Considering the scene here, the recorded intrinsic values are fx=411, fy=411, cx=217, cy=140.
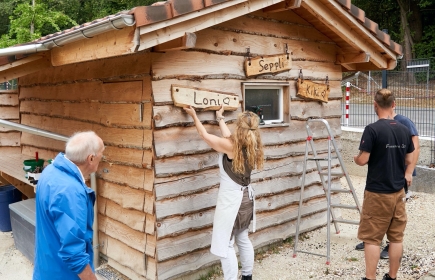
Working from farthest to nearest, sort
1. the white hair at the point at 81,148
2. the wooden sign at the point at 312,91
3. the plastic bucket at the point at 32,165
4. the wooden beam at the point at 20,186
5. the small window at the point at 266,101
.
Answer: the wooden beam at the point at 20,186, the plastic bucket at the point at 32,165, the wooden sign at the point at 312,91, the small window at the point at 266,101, the white hair at the point at 81,148

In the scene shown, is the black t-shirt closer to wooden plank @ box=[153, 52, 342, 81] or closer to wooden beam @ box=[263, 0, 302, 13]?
wooden plank @ box=[153, 52, 342, 81]

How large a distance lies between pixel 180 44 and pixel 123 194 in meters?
1.86

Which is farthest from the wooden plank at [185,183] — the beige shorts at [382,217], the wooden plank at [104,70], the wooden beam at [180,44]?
the beige shorts at [382,217]

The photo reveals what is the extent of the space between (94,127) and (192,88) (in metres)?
1.56

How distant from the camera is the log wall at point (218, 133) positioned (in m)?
4.25

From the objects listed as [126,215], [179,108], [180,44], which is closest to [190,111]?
[179,108]

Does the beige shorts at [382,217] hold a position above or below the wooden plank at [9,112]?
below

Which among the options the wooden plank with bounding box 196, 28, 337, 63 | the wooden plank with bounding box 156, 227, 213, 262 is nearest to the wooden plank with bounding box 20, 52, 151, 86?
the wooden plank with bounding box 196, 28, 337, 63

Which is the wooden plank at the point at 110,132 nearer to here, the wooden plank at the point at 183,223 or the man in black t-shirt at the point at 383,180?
the wooden plank at the point at 183,223

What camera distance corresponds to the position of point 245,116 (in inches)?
155

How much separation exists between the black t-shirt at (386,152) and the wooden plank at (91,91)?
2350 millimetres

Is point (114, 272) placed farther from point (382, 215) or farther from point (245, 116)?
point (382, 215)

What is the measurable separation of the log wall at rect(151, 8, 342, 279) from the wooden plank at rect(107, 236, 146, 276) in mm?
318

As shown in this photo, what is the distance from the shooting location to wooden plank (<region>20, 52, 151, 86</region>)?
4.24 metres
